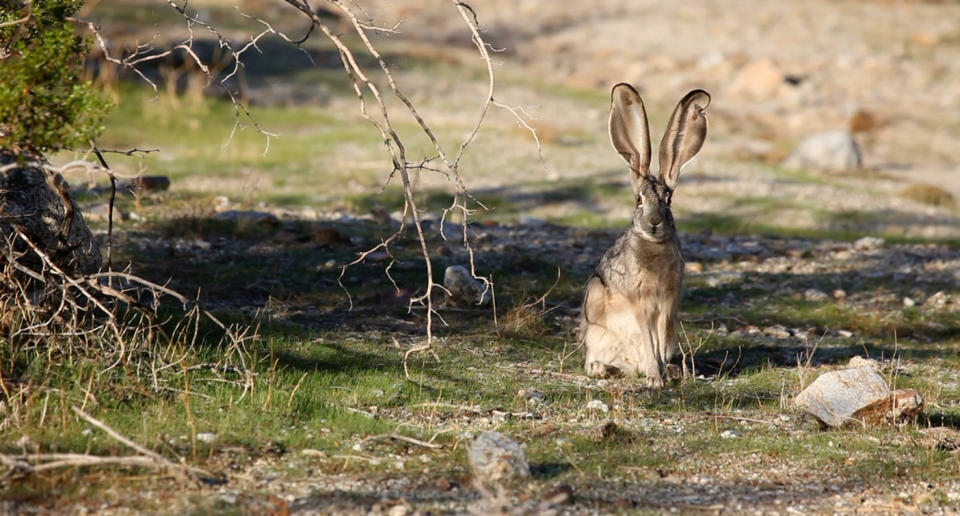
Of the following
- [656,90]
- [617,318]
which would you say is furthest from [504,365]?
[656,90]

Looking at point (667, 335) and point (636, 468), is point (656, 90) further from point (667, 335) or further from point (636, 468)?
point (636, 468)

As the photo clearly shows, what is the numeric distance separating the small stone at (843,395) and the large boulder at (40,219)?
15.1 ft

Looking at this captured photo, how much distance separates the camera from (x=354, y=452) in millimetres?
6004

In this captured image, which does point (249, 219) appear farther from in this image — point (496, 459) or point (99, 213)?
point (496, 459)

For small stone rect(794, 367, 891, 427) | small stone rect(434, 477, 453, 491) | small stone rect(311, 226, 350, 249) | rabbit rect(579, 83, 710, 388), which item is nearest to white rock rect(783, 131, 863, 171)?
small stone rect(311, 226, 350, 249)

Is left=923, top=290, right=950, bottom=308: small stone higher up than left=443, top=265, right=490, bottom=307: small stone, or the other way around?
left=923, top=290, right=950, bottom=308: small stone

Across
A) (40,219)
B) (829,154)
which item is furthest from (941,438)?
(829,154)

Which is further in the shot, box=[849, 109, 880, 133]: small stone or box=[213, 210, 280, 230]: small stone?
box=[849, 109, 880, 133]: small stone

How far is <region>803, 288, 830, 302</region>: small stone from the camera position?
11.4 m

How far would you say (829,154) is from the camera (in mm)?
19781

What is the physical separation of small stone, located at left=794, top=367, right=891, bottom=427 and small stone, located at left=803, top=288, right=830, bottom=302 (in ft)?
14.2

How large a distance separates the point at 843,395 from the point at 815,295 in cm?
458

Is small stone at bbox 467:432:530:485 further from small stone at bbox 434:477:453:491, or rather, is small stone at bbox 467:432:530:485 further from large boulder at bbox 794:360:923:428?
large boulder at bbox 794:360:923:428

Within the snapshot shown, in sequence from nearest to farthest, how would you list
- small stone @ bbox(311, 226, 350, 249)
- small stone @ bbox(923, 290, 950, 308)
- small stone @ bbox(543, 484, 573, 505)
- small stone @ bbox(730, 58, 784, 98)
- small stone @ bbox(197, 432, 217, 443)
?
small stone @ bbox(543, 484, 573, 505) → small stone @ bbox(197, 432, 217, 443) → small stone @ bbox(923, 290, 950, 308) → small stone @ bbox(311, 226, 350, 249) → small stone @ bbox(730, 58, 784, 98)
